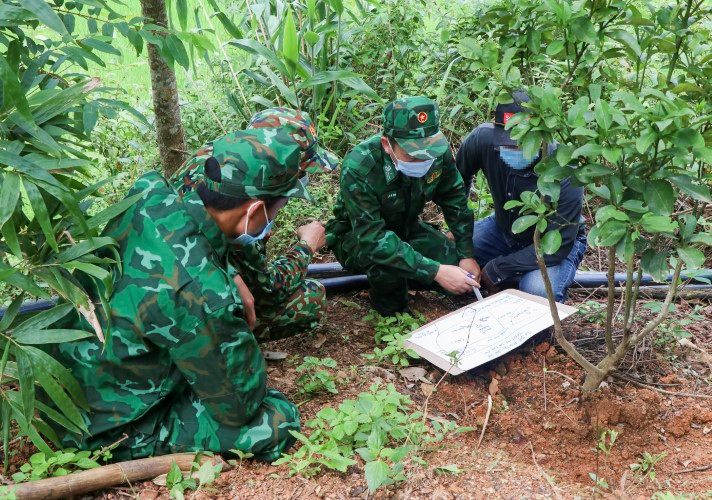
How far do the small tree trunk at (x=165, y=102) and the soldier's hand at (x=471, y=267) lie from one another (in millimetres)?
1544

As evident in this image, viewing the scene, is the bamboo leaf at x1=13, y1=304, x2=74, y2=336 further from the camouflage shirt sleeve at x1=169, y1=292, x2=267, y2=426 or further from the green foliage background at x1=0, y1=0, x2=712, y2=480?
the camouflage shirt sleeve at x1=169, y1=292, x2=267, y2=426

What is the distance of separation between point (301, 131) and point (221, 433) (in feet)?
3.35

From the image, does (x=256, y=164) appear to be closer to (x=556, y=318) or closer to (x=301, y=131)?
(x=301, y=131)

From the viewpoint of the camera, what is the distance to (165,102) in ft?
10.5

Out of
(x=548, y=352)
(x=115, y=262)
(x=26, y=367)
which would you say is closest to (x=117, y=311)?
(x=115, y=262)

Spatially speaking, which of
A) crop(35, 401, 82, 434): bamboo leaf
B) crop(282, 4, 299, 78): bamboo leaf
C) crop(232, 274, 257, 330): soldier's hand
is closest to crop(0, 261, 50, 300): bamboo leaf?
crop(35, 401, 82, 434): bamboo leaf

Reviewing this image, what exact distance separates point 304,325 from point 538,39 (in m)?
1.58

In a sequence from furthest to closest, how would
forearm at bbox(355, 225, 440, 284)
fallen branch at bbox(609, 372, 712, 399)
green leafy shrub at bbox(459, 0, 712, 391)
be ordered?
1. forearm at bbox(355, 225, 440, 284)
2. fallen branch at bbox(609, 372, 712, 399)
3. green leafy shrub at bbox(459, 0, 712, 391)

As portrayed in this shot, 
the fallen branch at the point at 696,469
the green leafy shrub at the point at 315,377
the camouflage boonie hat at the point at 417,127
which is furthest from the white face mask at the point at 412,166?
the fallen branch at the point at 696,469

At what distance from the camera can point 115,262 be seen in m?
1.95

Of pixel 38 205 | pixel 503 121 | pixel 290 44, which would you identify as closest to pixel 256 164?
pixel 38 205

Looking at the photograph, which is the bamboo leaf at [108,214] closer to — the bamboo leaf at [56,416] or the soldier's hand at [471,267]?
the bamboo leaf at [56,416]

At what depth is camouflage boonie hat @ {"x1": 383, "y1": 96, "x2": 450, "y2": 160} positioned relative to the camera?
2.91m

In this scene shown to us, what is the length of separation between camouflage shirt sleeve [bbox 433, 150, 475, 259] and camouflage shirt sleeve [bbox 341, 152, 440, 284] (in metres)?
0.35
